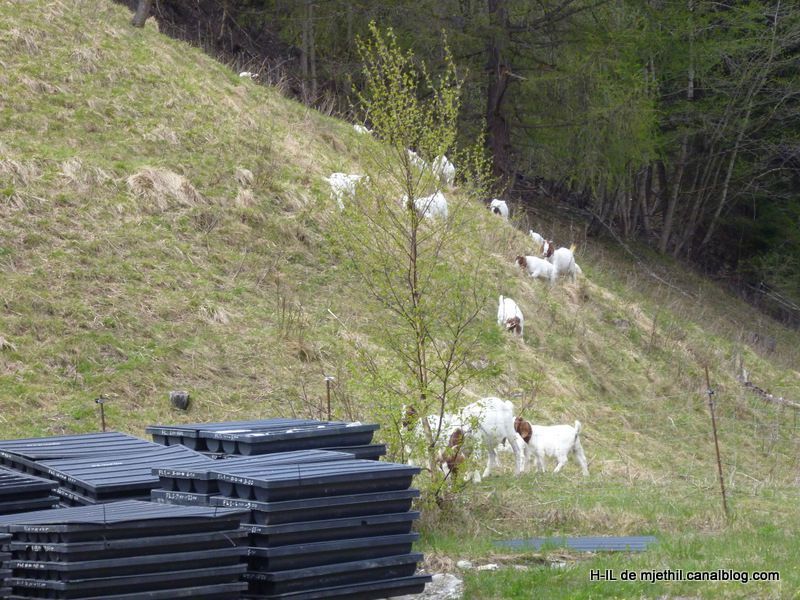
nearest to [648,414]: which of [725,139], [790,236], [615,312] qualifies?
[615,312]

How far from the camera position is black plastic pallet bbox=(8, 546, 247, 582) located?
657 centimetres

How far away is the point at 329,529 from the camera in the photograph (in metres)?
7.60

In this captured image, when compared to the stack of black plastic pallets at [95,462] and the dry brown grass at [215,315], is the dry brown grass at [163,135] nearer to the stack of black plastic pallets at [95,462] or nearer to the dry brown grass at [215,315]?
the dry brown grass at [215,315]

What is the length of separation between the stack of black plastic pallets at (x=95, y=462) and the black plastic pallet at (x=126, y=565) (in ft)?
3.92

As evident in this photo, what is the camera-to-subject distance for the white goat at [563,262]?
83.4 ft

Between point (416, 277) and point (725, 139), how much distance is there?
32.9 metres

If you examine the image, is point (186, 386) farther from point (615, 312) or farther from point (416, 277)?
point (615, 312)

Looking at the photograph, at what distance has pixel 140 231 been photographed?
19.2 meters

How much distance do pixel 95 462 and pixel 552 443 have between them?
7.71 m

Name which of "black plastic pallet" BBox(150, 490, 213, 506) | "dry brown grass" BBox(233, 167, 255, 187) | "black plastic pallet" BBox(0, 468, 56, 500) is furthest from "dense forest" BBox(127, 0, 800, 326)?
"black plastic pallet" BBox(150, 490, 213, 506)

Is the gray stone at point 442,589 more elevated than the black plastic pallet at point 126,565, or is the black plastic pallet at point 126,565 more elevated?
the black plastic pallet at point 126,565

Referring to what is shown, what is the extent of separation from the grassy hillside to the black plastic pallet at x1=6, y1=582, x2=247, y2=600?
2402 mm

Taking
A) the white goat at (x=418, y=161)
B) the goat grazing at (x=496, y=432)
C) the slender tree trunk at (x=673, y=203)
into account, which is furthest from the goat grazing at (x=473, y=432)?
the slender tree trunk at (x=673, y=203)

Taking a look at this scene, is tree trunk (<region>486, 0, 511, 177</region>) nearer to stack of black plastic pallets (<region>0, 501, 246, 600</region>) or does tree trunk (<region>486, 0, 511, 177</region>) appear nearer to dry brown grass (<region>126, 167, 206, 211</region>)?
dry brown grass (<region>126, 167, 206, 211</region>)
